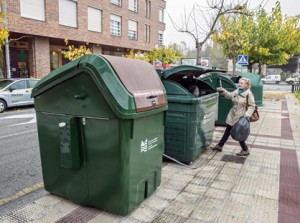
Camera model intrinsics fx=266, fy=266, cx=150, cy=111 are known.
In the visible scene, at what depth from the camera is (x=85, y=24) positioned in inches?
792

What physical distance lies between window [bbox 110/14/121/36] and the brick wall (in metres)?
0.35

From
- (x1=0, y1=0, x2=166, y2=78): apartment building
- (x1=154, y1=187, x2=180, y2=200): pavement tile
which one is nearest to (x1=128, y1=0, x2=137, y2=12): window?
(x1=0, y1=0, x2=166, y2=78): apartment building

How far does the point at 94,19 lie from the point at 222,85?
16.2m

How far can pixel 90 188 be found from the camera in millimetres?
3000

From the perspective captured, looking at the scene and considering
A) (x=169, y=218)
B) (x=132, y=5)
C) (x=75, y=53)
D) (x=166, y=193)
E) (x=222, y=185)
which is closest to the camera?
(x=169, y=218)

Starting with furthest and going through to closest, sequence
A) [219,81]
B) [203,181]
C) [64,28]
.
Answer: [64,28]
[219,81]
[203,181]

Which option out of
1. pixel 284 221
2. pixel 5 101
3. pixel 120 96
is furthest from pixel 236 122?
pixel 5 101

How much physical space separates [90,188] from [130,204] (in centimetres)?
49

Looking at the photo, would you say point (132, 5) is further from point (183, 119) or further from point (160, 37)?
point (183, 119)

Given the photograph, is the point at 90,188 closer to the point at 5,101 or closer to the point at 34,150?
the point at 34,150

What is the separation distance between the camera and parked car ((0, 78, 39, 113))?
1164 cm

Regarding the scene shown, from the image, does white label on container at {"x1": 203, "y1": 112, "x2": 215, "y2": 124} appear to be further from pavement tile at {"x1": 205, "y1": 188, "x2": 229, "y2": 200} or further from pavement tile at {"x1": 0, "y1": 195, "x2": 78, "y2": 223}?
pavement tile at {"x1": 0, "y1": 195, "x2": 78, "y2": 223}

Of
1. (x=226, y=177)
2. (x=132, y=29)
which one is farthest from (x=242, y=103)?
(x=132, y=29)

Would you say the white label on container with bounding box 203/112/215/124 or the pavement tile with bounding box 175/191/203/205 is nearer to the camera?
the pavement tile with bounding box 175/191/203/205
